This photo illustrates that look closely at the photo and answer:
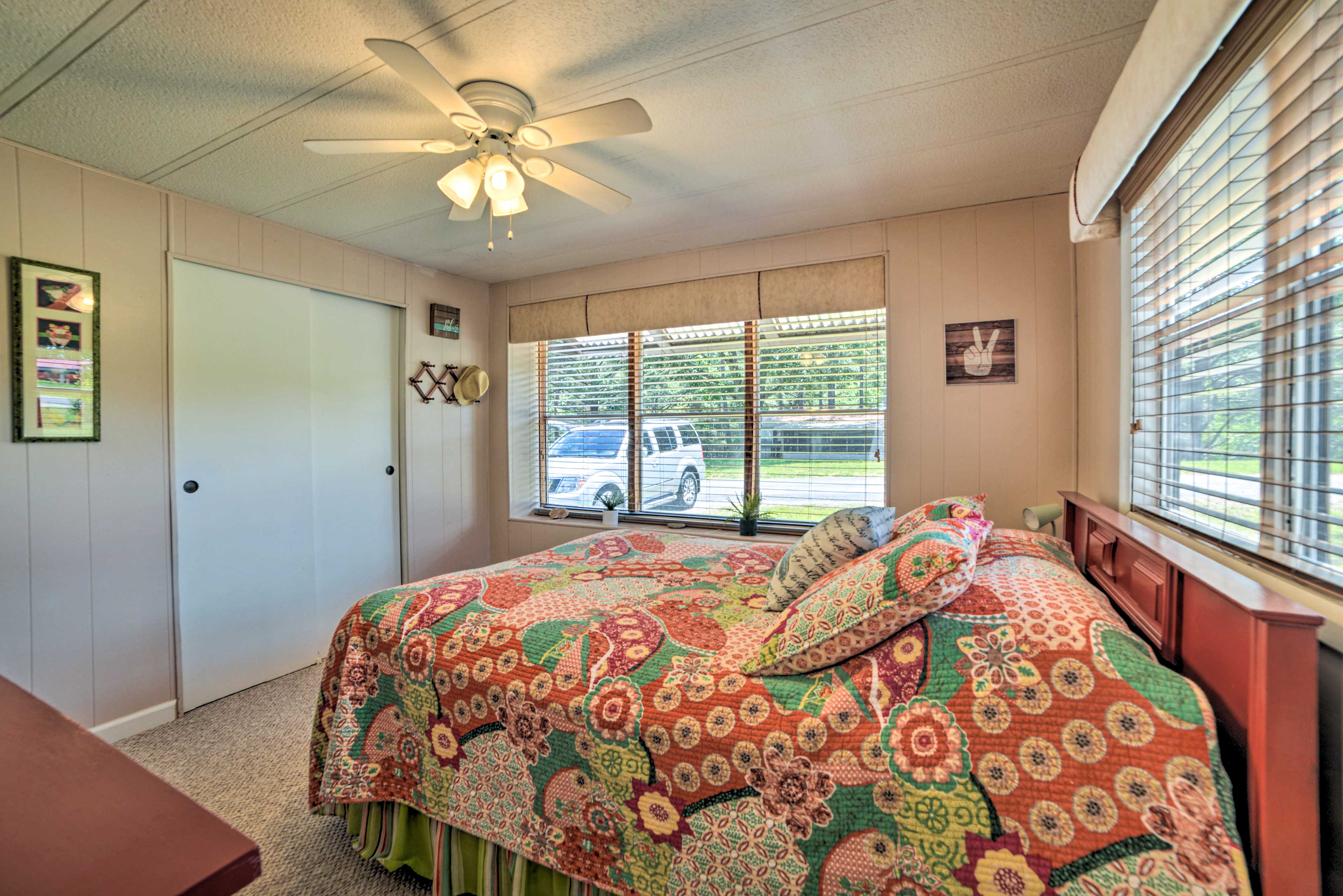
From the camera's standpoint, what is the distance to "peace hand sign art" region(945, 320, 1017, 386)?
272 centimetres

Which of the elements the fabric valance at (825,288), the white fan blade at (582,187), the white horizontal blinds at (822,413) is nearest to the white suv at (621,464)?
the white horizontal blinds at (822,413)

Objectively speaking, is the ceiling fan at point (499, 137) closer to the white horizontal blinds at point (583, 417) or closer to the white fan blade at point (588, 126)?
the white fan blade at point (588, 126)

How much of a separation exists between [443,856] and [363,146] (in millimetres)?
2106

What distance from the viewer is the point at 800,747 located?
3.67 ft

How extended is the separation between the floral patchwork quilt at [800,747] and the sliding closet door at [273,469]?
1585 millimetres

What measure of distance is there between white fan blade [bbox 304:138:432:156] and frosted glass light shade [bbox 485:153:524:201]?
202mm

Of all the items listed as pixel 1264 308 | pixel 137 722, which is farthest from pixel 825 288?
pixel 137 722

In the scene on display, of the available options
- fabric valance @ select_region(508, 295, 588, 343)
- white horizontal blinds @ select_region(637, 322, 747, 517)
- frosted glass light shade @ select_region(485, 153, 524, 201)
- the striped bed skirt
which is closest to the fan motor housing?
frosted glass light shade @ select_region(485, 153, 524, 201)

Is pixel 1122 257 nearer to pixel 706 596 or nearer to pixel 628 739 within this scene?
pixel 706 596

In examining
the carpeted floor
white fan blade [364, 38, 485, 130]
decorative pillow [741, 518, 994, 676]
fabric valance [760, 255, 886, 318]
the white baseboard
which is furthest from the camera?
fabric valance [760, 255, 886, 318]

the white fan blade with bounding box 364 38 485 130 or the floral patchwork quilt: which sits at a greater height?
the white fan blade with bounding box 364 38 485 130

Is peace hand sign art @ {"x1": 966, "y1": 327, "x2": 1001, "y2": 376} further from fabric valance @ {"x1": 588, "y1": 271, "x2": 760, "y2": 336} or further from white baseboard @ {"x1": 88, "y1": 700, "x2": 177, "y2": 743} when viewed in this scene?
white baseboard @ {"x1": 88, "y1": 700, "x2": 177, "y2": 743}

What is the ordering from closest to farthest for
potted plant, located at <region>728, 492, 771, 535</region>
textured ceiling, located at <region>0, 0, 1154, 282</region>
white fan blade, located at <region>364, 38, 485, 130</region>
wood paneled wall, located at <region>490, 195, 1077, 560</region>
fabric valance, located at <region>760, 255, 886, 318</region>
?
1. white fan blade, located at <region>364, 38, 485, 130</region>
2. textured ceiling, located at <region>0, 0, 1154, 282</region>
3. wood paneled wall, located at <region>490, 195, 1077, 560</region>
4. fabric valance, located at <region>760, 255, 886, 318</region>
5. potted plant, located at <region>728, 492, 771, 535</region>

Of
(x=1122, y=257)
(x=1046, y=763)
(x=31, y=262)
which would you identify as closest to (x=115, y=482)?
(x=31, y=262)
